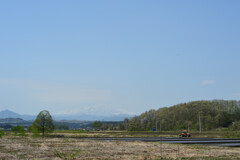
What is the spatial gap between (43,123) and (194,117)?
120759mm

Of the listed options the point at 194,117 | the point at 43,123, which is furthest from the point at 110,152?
the point at 194,117

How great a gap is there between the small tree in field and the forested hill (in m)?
88.7

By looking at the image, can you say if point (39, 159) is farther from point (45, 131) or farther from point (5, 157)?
point (45, 131)

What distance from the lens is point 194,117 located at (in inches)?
6599

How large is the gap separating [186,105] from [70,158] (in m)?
178

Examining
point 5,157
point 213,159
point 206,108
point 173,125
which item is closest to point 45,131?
point 5,157

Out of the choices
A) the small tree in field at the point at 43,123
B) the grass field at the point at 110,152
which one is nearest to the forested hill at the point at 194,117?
the small tree in field at the point at 43,123

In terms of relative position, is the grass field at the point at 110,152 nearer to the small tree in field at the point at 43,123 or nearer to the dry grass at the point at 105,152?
the dry grass at the point at 105,152

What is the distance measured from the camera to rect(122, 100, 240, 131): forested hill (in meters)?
154

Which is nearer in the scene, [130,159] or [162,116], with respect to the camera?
[130,159]

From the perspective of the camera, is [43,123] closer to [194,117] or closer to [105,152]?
[105,152]

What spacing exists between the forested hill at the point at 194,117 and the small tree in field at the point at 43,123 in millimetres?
88653

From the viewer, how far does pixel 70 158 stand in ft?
81.6

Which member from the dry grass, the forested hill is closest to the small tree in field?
the dry grass
